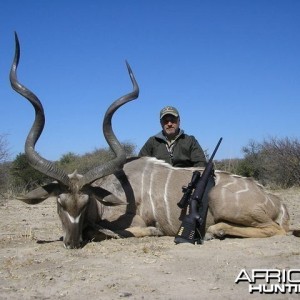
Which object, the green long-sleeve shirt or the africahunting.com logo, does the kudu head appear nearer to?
the green long-sleeve shirt

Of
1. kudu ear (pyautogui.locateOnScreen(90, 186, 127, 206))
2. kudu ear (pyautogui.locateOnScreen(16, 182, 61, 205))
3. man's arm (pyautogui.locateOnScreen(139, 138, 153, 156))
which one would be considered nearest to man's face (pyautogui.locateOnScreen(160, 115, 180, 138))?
man's arm (pyautogui.locateOnScreen(139, 138, 153, 156))

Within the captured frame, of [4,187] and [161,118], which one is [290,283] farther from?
[4,187]

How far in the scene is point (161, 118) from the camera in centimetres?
647

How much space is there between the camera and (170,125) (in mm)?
6406

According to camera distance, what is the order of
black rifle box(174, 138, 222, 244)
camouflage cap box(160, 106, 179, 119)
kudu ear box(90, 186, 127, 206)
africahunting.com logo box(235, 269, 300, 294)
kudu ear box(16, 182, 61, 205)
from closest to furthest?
africahunting.com logo box(235, 269, 300, 294) → black rifle box(174, 138, 222, 244) → kudu ear box(16, 182, 61, 205) → kudu ear box(90, 186, 127, 206) → camouflage cap box(160, 106, 179, 119)

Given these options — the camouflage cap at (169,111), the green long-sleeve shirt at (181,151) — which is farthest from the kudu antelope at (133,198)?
the camouflage cap at (169,111)

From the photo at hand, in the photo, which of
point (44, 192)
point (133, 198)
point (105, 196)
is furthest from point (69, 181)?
point (133, 198)

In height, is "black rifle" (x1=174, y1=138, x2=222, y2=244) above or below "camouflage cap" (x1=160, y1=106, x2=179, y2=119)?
below

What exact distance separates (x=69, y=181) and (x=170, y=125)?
2.13 m

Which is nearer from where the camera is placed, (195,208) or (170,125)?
(195,208)

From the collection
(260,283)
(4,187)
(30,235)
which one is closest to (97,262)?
(260,283)

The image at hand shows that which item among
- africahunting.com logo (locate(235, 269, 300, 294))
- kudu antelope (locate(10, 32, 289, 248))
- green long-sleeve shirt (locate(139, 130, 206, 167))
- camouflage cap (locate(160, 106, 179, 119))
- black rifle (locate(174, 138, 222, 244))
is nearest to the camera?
africahunting.com logo (locate(235, 269, 300, 294))

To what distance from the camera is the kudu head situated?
15.1 ft

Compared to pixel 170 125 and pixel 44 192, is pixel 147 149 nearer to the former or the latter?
pixel 170 125
